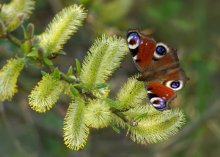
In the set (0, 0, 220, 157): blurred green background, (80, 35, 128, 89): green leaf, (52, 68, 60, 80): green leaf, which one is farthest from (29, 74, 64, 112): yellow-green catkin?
(0, 0, 220, 157): blurred green background

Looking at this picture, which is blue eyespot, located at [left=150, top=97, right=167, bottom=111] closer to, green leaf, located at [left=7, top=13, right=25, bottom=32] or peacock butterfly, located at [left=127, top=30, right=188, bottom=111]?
peacock butterfly, located at [left=127, top=30, right=188, bottom=111]

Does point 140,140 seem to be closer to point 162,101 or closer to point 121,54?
point 162,101

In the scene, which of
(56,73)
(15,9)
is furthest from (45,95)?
(15,9)

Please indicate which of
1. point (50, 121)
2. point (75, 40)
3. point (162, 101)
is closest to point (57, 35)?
point (162, 101)

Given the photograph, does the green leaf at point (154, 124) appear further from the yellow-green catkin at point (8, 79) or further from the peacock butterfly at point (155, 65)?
the yellow-green catkin at point (8, 79)

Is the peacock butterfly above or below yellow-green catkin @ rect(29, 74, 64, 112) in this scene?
above

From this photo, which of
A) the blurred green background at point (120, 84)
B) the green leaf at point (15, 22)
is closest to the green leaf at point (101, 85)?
the green leaf at point (15, 22)

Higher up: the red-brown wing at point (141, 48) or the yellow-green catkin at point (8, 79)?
the red-brown wing at point (141, 48)
